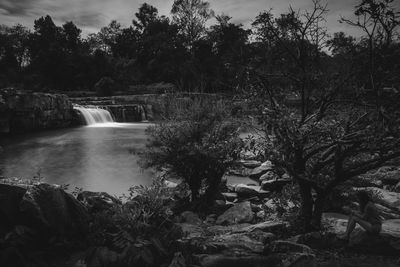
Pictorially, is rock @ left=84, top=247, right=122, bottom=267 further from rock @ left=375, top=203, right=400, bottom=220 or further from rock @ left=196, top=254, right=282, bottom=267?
rock @ left=375, top=203, right=400, bottom=220

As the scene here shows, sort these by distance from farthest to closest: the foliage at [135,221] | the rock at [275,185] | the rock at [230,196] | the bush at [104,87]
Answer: the bush at [104,87] → the rock at [275,185] → the rock at [230,196] → the foliage at [135,221]

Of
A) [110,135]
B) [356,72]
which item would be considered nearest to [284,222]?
[356,72]

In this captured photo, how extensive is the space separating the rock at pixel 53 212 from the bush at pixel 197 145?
11.0ft

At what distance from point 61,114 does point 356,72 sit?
31.9 meters

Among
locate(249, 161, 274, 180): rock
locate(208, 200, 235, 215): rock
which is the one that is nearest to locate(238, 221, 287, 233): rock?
locate(208, 200, 235, 215): rock

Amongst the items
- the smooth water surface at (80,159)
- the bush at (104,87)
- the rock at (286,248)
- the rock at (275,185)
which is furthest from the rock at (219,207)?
the bush at (104,87)

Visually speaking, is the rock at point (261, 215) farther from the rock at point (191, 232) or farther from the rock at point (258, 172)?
the rock at point (258, 172)

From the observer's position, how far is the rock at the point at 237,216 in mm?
7691

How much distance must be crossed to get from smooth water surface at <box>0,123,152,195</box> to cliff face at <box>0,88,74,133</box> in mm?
2307

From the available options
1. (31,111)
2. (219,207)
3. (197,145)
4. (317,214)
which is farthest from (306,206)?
(31,111)

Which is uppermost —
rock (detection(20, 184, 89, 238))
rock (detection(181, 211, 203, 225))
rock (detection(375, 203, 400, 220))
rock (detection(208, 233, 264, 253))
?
rock (detection(20, 184, 89, 238))

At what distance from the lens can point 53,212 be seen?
545 centimetres

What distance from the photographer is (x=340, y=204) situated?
8.55m

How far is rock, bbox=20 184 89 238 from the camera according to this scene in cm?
524
